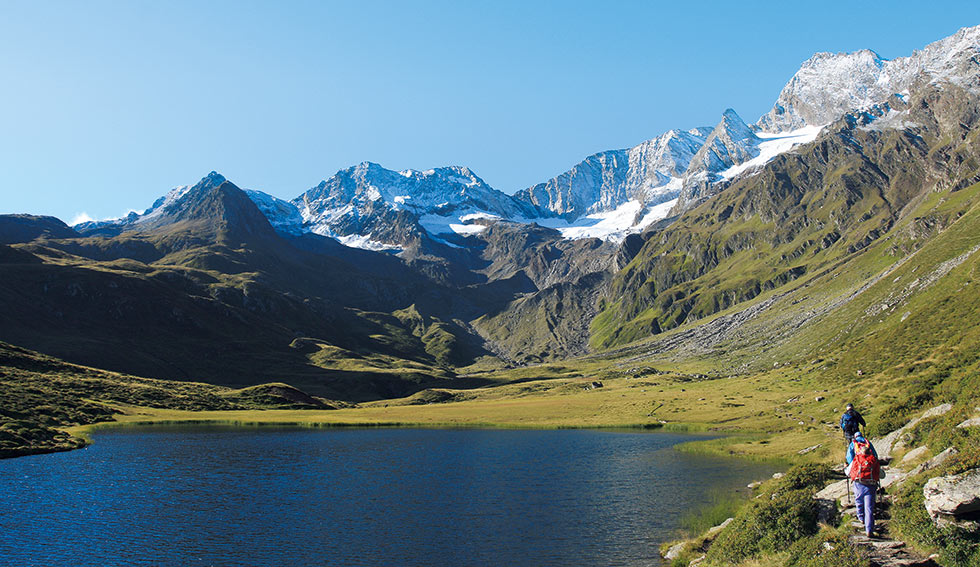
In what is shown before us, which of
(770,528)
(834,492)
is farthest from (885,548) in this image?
(834,492)

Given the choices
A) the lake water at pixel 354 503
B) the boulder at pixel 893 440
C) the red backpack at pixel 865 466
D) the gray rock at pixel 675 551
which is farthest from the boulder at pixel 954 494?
the lake water at pixel 354 503

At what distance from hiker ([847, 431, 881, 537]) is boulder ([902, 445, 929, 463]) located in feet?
22.0

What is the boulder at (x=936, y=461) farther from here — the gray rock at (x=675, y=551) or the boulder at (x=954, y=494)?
the gray rock at (x=675, y=551)

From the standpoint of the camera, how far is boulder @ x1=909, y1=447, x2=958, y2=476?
26.0 meters

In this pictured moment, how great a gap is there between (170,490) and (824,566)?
216ft

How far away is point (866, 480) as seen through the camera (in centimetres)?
2500

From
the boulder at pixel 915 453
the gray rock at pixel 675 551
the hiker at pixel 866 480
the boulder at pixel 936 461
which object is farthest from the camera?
the gray rock at pixel 675 551

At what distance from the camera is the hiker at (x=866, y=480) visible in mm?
24938

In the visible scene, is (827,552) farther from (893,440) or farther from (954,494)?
(893,440)

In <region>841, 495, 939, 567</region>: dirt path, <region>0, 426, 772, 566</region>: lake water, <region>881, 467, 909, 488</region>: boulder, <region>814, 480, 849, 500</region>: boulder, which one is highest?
<region>881, 467, 909, 488</region>: boulder

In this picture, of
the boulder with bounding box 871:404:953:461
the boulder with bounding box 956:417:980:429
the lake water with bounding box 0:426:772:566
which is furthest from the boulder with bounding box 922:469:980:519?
the lake water with bounding box 0:426:772:566

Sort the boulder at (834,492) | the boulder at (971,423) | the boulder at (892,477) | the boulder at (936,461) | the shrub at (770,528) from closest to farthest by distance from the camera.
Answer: the boulder at (936,461)
the boulder at (892,477)
the boulder at (971,423)
the shrub at (770,528)
the boulder at (834,492)

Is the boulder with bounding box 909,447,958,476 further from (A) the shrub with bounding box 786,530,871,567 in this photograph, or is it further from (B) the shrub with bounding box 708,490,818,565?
(B) the shrub with bounding box 708,490,818,565

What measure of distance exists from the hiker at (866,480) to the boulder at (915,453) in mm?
6712
